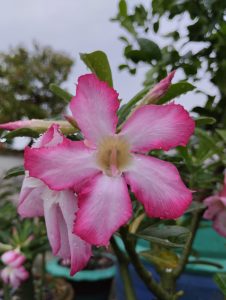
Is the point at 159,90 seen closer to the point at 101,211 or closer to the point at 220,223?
the point at 101,211

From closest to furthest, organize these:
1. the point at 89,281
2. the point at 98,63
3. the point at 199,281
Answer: the point at 98,63, the point at 199,281, the point at 89,281

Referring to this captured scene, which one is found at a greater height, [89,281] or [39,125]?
[39,125]

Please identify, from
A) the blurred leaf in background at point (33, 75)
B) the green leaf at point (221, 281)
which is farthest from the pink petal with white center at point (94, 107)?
the blurred leaf in background at point (33, 75)

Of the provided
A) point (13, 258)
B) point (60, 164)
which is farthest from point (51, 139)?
point (13, 258)

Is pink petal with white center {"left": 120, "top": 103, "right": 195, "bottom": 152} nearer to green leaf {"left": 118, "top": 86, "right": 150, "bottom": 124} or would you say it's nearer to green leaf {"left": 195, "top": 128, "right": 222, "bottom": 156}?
green leaf {"left": 118, "top": 86, "right": 150, "bottom": 124}

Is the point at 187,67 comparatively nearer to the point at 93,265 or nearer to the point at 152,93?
the point at 152,93

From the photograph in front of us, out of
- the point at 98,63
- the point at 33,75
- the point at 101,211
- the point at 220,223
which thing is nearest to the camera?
the point at 101,211

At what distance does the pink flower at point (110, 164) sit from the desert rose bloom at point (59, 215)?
2 centimetres

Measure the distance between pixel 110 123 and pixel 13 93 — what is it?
6.44 meters

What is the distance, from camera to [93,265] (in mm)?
2291

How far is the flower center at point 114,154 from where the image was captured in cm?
32

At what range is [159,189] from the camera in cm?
29

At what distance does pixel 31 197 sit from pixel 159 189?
0.41 feet

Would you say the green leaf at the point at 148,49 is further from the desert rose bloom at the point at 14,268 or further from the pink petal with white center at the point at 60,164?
the desert rose bloom at the point at 14,268
